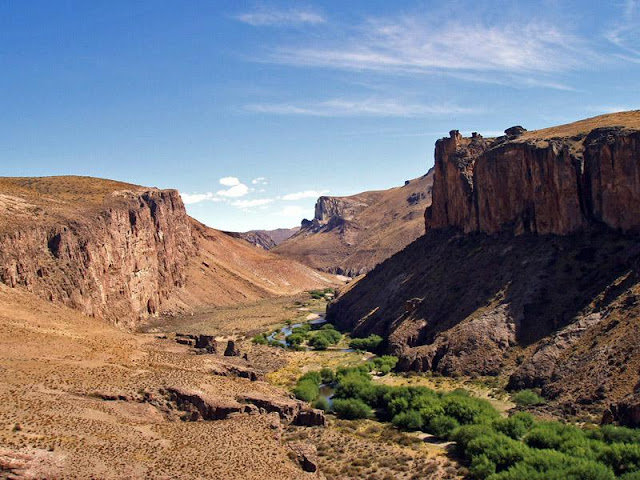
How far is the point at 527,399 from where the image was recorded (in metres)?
42.6

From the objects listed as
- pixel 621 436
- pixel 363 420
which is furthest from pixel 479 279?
pixel 621 436

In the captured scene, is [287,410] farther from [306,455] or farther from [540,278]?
[540,278]

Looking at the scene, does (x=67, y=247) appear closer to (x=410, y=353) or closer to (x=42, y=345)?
(x=42, y=345)

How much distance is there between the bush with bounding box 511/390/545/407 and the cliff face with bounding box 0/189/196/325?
43.5 meters

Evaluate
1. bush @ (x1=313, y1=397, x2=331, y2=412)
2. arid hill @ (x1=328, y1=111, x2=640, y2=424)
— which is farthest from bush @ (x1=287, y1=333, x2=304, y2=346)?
bush @ (x1=313, y1=397, x2=331, y2=412)

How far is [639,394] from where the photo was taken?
119ft

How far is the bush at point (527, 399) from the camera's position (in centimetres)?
4234

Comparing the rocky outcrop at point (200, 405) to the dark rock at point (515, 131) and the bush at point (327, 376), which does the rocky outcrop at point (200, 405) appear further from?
the dark rock at point (515, 131)

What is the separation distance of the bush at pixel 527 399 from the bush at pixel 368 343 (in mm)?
25256

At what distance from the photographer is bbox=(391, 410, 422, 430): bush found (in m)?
40.2

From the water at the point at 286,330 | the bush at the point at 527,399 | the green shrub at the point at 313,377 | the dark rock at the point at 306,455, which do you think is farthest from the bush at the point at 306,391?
the water at the point at 286,330

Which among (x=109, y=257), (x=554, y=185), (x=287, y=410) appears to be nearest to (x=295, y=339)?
(x=109, y=257)

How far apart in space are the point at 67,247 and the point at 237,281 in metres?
71.0

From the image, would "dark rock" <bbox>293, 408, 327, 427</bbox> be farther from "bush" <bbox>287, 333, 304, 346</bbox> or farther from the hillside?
"bush" <bbox>287, 333, 304, 346</bbox>
